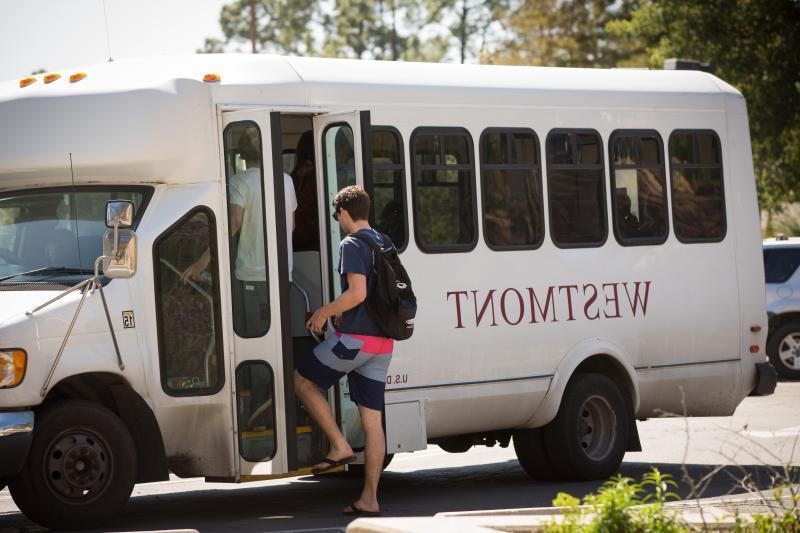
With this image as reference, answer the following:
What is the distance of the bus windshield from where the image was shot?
9156mm

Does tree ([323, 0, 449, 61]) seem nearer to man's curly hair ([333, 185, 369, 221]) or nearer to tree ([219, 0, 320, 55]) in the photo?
tree ([219, 0, 320, 55])

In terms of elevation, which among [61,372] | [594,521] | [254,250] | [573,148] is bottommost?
[594,521]

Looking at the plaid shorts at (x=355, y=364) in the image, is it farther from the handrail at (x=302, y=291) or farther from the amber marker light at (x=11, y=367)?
the amber marker light at (x=11, y=367)

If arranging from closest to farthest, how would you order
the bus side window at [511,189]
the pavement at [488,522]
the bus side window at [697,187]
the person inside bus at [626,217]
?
the pavement at [488,522] → the bus side window at [511,189] → the person inside bus at [626,217] → the bus side window at [697,187]

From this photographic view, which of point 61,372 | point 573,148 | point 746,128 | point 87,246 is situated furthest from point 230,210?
point 746,128

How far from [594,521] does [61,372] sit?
4.05 metres

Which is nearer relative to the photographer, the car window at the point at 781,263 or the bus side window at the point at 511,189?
the bus side window at the point at 511,189

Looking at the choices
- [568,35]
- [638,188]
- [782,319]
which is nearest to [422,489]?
[638,188]

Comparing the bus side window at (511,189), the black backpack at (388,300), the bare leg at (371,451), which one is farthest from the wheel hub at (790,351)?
the black backpack at (388,300)

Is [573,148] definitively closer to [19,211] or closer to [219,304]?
[219,304]

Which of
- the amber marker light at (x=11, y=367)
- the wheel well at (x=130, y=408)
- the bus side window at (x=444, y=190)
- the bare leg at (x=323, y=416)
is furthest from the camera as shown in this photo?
the bus side window at (x=444, y=190)

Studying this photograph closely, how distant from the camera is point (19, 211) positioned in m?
9.36

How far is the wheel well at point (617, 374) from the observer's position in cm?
1178

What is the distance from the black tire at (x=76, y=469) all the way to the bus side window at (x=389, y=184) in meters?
2.46
